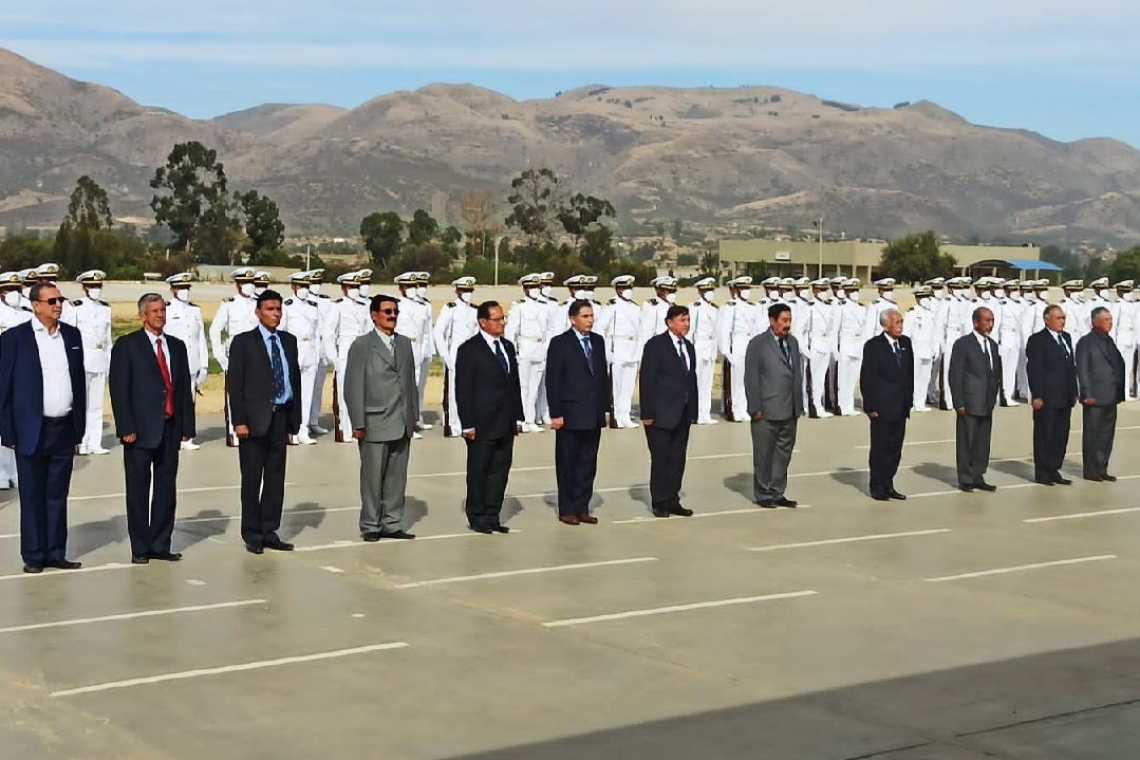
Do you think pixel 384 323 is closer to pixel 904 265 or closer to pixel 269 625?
pixel 269 625

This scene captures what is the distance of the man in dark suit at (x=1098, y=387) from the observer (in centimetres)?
1809

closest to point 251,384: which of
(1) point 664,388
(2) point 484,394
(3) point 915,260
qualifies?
(2) point 484,394

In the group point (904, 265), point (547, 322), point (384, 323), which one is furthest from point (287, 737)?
point (904, 265)

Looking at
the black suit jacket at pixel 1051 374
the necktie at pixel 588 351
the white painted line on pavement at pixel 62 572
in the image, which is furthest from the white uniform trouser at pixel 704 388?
the white painted line on pavement at pixel 62 572

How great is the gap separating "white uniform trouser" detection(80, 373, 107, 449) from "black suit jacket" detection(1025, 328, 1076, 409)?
394 inches

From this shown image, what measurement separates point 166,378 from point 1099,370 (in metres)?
9.93

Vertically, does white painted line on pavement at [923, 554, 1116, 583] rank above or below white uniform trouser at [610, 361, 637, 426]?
below

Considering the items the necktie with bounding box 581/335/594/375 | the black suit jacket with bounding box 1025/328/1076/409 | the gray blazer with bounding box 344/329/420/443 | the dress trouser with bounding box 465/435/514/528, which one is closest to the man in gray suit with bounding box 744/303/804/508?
the necktie with bounding box 581/335/594/375

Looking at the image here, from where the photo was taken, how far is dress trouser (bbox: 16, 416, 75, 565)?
12242 mm

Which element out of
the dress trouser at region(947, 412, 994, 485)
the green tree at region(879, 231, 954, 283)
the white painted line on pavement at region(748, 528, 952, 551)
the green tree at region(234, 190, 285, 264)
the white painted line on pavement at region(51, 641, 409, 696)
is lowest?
the white painted line on pavement at region(748, 528, 952, 551)

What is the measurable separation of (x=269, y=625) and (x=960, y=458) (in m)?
8.97

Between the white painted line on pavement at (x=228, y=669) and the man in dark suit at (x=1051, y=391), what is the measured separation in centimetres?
968

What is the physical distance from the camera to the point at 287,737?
8.14 metres

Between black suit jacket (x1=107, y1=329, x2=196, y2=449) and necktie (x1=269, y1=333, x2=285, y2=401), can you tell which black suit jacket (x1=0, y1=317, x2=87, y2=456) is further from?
necktie (x1=269, y1=333, x2=285, y2=401)
